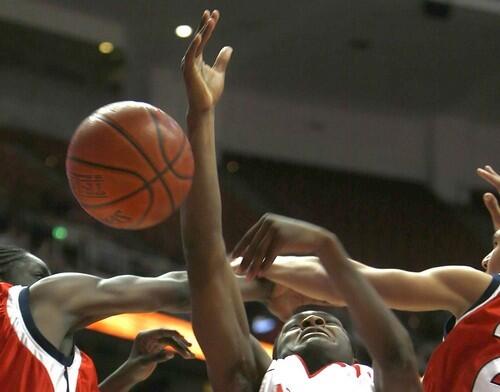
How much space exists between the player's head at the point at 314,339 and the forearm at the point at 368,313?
1.63 ft

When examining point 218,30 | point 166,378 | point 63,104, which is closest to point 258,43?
point 218,30

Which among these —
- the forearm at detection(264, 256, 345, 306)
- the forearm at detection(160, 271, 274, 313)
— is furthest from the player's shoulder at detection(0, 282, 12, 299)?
the forearm at detection(264, 256, 345, 306)

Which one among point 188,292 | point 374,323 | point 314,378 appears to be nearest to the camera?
point 374,323

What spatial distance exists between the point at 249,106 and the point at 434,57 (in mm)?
2458

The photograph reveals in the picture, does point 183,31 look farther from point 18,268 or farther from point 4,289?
point 4,289

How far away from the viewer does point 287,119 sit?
12773mm

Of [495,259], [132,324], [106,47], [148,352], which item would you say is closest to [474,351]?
[495,259]

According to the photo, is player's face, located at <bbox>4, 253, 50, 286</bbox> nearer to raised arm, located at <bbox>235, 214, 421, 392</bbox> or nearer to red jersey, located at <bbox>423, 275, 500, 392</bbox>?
raised arm, located at <bbox>235, 214, 421, 392</bbox>

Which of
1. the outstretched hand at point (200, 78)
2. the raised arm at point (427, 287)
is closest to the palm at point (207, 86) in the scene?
the outstretched hand at point (200, 78)

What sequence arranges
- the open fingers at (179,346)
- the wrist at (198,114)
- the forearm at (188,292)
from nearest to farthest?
the wrist at (198,114), the forearm at (188,292), the open fingers at (179,346)

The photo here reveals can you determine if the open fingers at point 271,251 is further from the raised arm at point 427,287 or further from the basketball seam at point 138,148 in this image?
the raised arm at point 427,287

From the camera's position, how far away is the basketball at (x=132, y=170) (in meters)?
2.70

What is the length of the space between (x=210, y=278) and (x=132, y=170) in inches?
14.7

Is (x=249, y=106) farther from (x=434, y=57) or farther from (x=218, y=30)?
(x=434, y=57)
